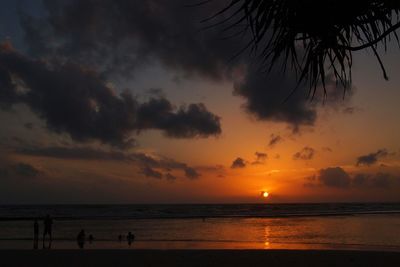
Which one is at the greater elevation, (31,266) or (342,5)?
(342,5)

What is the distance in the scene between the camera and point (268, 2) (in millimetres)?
2783

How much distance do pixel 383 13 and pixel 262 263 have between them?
41.9 feet

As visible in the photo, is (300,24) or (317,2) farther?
(300,24)

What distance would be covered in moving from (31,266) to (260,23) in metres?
13.6

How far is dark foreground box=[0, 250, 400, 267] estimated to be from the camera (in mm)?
14930

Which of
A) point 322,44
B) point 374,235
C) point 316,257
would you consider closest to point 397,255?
point 316,257

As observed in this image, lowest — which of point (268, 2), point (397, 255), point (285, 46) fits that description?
point (397, 255)

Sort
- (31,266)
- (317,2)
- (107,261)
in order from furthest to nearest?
1. (107,261)
2. (31,266)
3. (317,2)

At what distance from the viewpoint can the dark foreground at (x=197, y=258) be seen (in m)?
14.9

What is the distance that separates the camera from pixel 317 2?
8.79 feet

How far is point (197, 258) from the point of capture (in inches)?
633

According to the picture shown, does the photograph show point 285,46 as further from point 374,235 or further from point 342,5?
point 374,235

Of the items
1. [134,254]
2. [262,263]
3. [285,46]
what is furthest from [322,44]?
[134,254]

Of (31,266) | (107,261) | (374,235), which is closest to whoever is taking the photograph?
(31,266)
